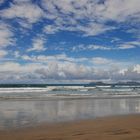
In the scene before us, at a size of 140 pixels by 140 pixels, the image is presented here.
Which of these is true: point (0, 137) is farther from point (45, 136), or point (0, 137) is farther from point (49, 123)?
point (49, 123)

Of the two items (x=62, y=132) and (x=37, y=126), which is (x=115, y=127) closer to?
(x=62, y=132)

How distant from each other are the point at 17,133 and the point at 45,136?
3.92 feet

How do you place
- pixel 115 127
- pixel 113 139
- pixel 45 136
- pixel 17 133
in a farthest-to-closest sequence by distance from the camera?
pixel 115 127 < pixel 17 133 < pixel 45 136 < pixel 113 139

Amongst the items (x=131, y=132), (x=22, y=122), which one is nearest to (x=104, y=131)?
(x=131, y=132)

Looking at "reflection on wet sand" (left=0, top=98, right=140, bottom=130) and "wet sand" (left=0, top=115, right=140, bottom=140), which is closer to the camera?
"wet sand" (left=0, top=115, right=140, bottom=140)

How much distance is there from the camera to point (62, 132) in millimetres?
9734

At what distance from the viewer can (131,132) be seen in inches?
375

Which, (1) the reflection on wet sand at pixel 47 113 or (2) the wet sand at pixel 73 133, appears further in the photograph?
(1) the reflection on wet sand at pixel 47 113

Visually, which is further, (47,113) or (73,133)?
(47,113)

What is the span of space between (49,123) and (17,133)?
2578 millimetres

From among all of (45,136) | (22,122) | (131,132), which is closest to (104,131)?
(131,132)

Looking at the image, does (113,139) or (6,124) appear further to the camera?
(6,124)

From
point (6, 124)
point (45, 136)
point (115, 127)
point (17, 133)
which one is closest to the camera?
point (45, 136)

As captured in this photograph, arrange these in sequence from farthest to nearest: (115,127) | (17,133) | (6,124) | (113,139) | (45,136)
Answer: (6,124) → (115,127) → (17,133) → (45,136) → (113,139)
